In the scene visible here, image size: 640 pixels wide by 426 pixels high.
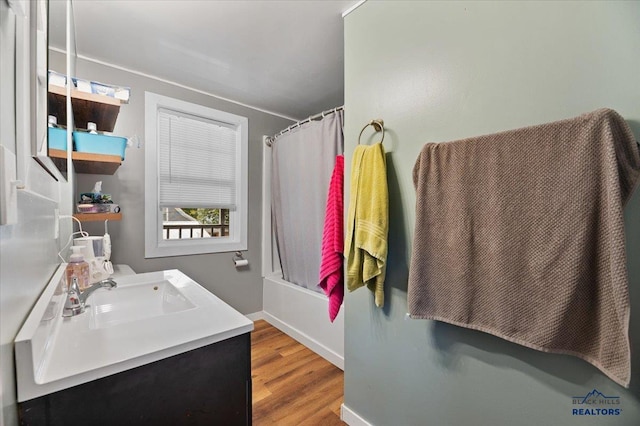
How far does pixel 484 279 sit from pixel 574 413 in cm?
43

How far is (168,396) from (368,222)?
2.91 ft

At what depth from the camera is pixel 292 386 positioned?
170 cm

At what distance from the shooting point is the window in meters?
2.09

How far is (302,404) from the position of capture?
1.54 meters

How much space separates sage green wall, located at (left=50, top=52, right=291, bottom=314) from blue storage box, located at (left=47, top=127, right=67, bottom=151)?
0.91 meters

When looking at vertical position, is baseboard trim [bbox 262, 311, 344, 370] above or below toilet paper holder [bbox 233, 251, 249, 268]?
below

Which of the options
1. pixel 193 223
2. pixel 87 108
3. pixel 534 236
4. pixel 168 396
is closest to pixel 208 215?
pixel 193 223

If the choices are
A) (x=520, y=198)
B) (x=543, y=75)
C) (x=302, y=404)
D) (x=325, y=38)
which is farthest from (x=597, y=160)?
(x=302, y=404)

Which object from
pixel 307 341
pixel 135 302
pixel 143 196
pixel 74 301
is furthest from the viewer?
pixel 307 341

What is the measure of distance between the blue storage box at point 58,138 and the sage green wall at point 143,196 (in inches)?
35.6

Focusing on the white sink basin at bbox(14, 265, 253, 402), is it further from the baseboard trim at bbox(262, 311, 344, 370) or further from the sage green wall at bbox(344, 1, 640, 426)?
the baseboard trim at bbox(262, 311, 344, 370)

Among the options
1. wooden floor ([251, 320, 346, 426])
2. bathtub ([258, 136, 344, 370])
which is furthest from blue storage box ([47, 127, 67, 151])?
bathtub ([258, 136, 344, 370])

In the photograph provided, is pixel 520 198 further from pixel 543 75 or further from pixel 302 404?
pixel 302 404

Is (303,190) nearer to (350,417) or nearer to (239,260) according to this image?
(239,260)
